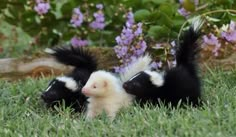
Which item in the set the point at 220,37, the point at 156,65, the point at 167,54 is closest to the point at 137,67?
the point at 156,65

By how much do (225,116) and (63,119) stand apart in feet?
2.98

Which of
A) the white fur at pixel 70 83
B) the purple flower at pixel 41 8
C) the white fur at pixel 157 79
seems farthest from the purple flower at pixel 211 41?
the purple flower at pixel 41 8

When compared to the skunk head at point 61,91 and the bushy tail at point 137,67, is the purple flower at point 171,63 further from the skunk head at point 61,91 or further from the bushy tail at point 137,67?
the skunk head at point 61,91

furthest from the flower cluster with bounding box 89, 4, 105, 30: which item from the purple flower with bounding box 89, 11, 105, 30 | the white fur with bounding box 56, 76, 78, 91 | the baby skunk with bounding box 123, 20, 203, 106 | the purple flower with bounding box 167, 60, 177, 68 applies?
the baby skunk with bounding box 123, 20, 203, 106

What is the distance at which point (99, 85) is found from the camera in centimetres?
451

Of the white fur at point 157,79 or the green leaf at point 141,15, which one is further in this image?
the green leaf at point 141,15

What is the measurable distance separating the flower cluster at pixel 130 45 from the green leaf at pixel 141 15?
0.31m

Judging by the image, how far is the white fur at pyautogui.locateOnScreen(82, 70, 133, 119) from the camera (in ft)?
14.7

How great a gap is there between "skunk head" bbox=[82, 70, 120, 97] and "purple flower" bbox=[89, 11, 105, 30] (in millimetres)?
2207

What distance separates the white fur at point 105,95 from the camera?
176 inches

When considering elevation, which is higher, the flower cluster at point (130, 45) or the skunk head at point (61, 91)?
the flower cluster at point (130, 45)

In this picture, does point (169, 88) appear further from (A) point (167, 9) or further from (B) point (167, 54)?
(A) point (167, 9)

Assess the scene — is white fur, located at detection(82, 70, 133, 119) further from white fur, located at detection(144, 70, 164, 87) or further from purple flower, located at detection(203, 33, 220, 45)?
purple flower, located at detection(203, 33, 220, 45)

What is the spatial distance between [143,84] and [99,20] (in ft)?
8.09
